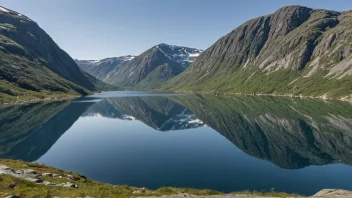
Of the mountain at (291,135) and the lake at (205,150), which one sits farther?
the mountain at (291,135)

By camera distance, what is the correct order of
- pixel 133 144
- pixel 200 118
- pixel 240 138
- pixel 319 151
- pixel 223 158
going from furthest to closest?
1. pixel 200 118
2. pixel 240 138
3. pixel 133 144
4. pixel 319 151
5. pixel 223 158

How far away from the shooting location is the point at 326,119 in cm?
11688

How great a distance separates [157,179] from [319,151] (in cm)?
4957

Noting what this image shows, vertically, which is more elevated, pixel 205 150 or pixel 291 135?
pixel 291 135

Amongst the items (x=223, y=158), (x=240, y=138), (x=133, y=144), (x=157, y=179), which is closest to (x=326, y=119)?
(x=240, y=138)

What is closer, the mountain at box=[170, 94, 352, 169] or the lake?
the lake

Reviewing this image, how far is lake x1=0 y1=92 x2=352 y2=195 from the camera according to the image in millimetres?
50844

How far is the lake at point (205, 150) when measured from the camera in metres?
50.8

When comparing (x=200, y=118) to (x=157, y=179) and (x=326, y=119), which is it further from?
(x=157, y=179)

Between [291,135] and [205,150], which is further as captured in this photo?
[291,135]

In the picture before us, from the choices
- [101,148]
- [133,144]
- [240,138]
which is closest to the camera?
[101,148]

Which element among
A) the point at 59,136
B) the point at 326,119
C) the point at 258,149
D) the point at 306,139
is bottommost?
the point at 59,136

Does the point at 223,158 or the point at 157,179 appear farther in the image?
the point at 223,158

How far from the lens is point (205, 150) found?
76.2m
